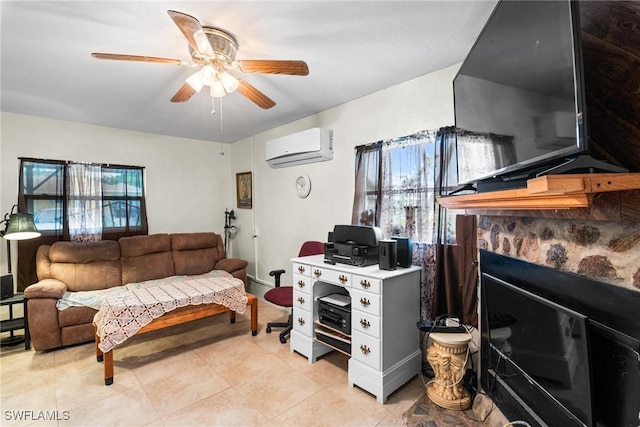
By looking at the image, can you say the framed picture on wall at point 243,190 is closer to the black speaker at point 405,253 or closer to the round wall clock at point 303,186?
the round wall clock at point 303,186

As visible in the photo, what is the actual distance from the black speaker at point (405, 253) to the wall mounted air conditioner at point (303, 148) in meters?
1.36

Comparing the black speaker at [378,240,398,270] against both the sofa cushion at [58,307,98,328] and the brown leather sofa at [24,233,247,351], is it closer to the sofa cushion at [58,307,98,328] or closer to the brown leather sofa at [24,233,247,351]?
the brown leather sofa at [24,233,247,351]

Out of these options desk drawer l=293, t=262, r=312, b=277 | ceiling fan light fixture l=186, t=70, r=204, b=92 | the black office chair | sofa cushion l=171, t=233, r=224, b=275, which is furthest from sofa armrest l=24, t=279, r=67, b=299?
ceiling fan light fixture l=186, t=70, r=204, b=92

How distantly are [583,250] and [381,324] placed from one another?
4.22 feet

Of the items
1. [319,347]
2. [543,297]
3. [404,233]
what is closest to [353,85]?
[404,233]

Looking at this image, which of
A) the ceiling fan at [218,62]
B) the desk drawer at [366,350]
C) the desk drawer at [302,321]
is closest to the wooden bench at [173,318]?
the desk drawer at [302,321]

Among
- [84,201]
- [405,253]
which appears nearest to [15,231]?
[84,201]

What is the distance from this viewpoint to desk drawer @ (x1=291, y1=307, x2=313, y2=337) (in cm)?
268

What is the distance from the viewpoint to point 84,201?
3734mm

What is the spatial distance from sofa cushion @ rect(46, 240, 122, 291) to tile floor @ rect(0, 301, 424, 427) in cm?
74

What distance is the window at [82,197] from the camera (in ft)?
11.4

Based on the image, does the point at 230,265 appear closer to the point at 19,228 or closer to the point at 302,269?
the point at 302,269

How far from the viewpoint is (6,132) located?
3.30 meters

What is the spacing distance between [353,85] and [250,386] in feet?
8.84
